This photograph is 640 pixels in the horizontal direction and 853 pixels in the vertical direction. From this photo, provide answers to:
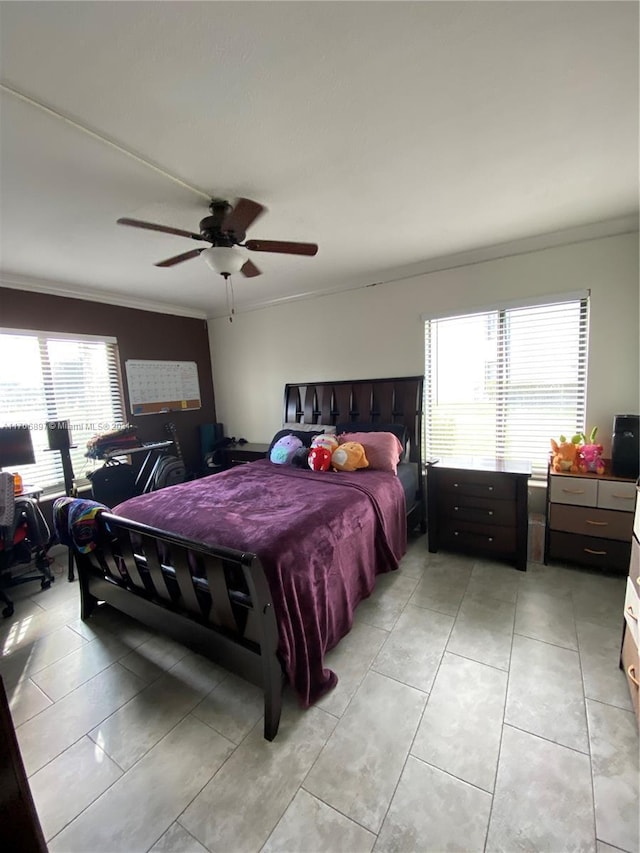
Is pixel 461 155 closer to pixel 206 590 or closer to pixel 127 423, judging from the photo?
pixel 206 590

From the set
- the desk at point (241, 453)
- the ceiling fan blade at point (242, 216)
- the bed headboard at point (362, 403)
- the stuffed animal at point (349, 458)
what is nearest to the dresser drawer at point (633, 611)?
the stuffed animal at point (349, 458)

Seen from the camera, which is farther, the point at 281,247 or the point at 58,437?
the point at 58,437

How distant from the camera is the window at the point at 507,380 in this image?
2738mm

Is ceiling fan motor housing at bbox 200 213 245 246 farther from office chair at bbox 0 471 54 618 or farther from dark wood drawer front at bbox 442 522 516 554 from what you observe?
dark wood drawer front at bbox 442 522 516 554

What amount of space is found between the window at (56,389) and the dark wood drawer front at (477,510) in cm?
351

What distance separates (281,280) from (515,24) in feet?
8.59

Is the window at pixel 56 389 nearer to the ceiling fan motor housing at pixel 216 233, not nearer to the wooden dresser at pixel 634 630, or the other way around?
the ceiling fan motor housing at pixel 216 233

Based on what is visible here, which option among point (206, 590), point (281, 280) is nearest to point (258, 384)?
point (281, 280)

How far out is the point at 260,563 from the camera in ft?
4.53

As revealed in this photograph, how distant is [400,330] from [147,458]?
3.00 m

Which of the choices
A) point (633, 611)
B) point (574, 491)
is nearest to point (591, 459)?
point (574, 491)

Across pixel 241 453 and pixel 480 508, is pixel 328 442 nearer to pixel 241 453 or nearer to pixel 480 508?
pixel 480 508

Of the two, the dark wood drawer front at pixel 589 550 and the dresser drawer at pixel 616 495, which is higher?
the dresser drawer at pixel 616 495

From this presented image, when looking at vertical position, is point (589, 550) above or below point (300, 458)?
below
